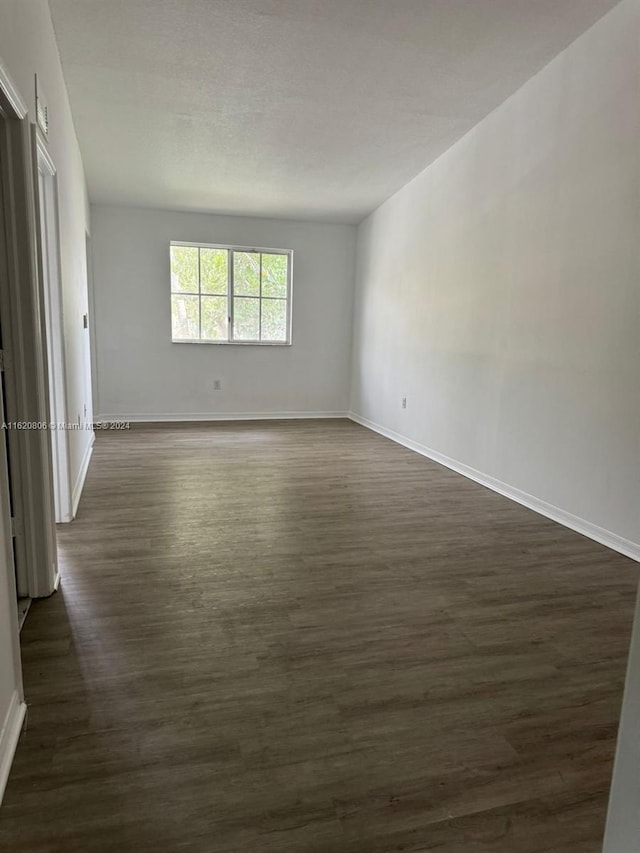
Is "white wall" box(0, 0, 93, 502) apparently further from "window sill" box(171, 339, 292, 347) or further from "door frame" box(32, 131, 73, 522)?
"window sill" box(171, 339, 292, 347)

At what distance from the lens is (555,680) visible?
68.2 inches

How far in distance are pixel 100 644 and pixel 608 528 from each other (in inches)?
106

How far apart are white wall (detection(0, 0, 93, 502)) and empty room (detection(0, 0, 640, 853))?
0.13ft

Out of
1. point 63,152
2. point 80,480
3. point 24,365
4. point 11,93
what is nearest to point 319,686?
point 24,365

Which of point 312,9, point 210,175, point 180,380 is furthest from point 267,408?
point 312,9

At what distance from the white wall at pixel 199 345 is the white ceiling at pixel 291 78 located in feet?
4.11

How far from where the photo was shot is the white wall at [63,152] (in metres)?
1.88

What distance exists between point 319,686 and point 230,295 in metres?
5.91

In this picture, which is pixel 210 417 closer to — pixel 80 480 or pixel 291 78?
pixel 80 480

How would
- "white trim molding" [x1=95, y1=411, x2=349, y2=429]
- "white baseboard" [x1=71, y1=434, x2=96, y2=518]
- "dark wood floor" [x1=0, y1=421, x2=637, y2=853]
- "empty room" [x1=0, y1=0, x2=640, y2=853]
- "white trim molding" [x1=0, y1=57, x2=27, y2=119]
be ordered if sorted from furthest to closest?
"white trim molding" [x1=95, y1=411, x2=349, y2=429], "white baseboard" [x1=71, y1=434, x2=96, y2=518], "white trim molding" [x1=0, y1=57, x2=27, y2=119], "empty room" [x1=0, y1=0, x2=640, y2=853], "dark wood floor" [x1=0, y1=421, x2=637, y2=853]

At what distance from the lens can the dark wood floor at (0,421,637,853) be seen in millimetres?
1203

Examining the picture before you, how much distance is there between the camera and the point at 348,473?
14.4ft

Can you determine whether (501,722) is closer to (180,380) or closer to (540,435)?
(540,435)

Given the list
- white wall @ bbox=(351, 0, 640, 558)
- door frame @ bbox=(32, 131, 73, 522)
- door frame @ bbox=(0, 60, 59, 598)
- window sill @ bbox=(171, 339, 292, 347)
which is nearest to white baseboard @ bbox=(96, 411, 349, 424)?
window sill @ bbox=(171, 339, 292, 347)
